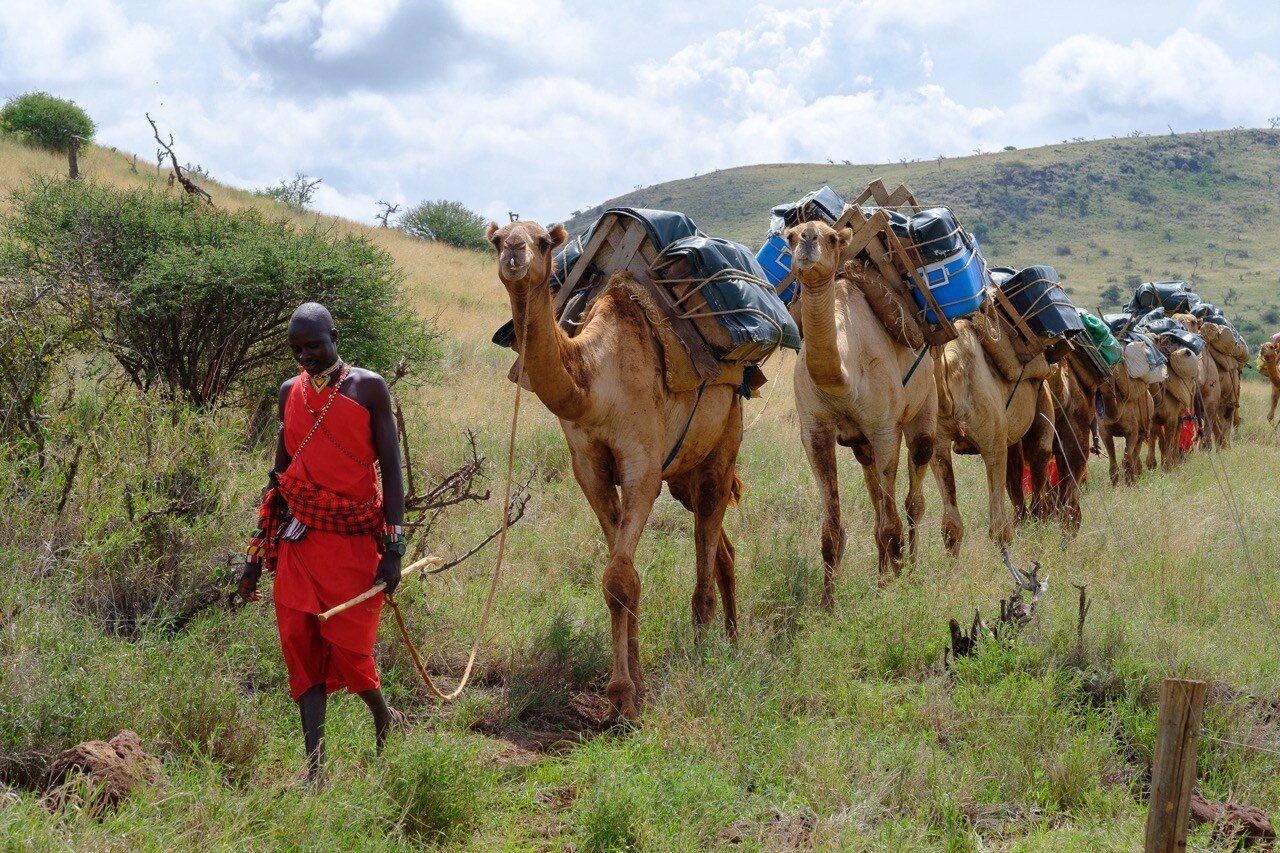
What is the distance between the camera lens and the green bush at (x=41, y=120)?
36594 millimetres

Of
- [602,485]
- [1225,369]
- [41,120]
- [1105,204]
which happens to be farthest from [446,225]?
[1105,204]

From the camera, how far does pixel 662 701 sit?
612 cm

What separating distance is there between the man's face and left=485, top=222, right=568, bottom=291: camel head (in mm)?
810

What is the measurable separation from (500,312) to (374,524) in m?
20.5

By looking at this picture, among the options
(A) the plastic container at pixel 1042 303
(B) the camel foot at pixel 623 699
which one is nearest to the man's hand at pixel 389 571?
(B) the camel foot at pixel 623 699

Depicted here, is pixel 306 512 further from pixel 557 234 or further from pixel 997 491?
pixel 997 491

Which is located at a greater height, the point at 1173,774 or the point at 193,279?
the point at 193,279

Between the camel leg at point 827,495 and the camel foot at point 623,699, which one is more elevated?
the camel leg at point 827,495

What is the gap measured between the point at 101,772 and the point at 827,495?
17.4 ft

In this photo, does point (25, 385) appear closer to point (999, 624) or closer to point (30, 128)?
point (999, 624)

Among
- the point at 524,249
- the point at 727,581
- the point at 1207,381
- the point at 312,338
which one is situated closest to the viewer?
the point at 312,338

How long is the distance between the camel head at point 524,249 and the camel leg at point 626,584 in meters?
1.43

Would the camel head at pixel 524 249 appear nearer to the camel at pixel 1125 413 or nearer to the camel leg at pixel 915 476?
the camel leg at pixel 915 476

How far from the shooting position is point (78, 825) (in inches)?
157
